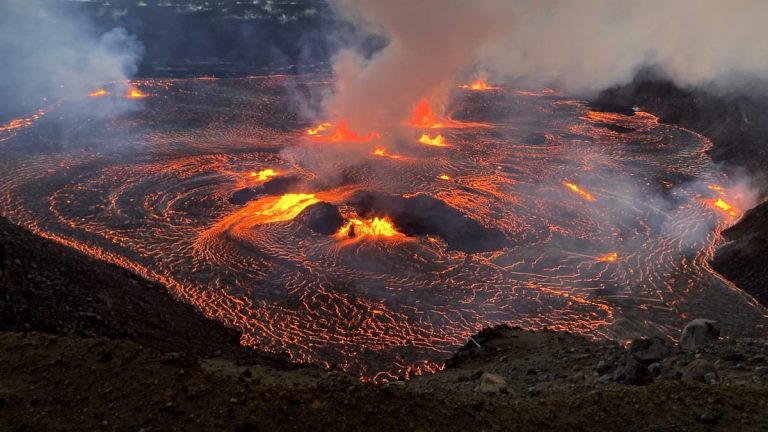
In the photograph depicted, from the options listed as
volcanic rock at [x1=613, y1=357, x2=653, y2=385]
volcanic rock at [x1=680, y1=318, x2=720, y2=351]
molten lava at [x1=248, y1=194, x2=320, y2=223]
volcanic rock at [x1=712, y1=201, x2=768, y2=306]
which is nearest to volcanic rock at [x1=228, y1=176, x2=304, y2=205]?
molten lava at [x1=248, y1=194, x2=320, y2=223]

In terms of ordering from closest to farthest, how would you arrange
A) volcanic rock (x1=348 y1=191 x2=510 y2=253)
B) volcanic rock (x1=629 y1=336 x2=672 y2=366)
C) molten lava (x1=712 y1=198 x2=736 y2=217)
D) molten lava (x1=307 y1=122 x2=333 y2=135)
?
volcanic rock (x1=629 y1=336 x2=672 y2=366), volcanic rock (x1=348 y1=191 x2=510 y2=253), molten lava (x1=712 y1=198 x2=736 y2=217), molten lava (x1=307 y1=122 x2=333 y2=135)

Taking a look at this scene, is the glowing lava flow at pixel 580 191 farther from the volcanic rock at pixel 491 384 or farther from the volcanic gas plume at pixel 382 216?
the volcanic rock at pixel 491 384

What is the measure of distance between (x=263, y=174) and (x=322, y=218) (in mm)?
11091

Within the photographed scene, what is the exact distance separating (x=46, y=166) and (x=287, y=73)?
206 feet

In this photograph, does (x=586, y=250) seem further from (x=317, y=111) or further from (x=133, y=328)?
(x=317, y=111)

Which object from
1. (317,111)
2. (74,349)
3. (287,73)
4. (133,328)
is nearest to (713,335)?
(74,349)

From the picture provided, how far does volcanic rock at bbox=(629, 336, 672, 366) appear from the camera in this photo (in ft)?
46.8

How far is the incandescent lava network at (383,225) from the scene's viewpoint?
22.7 metres

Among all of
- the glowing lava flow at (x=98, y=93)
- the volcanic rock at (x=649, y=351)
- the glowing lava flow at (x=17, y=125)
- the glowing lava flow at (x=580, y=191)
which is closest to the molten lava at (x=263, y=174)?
the glowing lava flow at (x=580, y=191)

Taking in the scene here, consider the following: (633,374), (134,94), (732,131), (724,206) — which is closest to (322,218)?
(633,374)

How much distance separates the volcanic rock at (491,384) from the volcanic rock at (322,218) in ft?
60.2

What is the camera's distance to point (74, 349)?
10258 millimetres

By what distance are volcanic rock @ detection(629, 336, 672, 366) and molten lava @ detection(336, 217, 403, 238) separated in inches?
677

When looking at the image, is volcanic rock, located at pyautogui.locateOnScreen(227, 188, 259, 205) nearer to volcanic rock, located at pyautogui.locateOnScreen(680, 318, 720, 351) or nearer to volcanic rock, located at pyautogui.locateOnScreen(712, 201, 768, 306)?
Answer: volcanic rock, located at pyautogui.locateOnScreen(680, 318, 720, 351)
